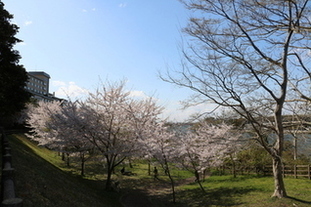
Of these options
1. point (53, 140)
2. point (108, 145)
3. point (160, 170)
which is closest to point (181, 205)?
point (108, 145)

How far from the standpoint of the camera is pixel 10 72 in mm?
14094

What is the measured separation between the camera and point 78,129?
47.3 ft

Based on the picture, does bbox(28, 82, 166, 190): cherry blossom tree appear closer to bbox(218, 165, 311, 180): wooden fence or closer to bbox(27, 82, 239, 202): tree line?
bbox(27, 82, 239, 202): tree line

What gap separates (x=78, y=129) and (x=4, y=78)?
5.50m

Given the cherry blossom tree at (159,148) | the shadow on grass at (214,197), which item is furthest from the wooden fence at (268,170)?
the cherry blossom tree at (159,148)

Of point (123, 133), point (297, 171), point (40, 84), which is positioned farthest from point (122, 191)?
point (40, 84)

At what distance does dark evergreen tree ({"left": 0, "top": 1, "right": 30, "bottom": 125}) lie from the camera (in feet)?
43.7

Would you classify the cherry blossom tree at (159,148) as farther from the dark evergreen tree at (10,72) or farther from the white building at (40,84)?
the white building at (40,84)

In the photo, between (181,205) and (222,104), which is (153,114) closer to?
(181,205)

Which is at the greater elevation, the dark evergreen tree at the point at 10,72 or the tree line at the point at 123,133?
the dark evergreen tree at the point at 10,72

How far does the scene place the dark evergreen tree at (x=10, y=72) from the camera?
13.3 meters

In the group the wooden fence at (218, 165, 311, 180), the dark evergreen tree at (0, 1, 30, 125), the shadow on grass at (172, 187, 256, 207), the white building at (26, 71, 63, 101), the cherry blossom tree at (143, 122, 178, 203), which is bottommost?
the shadow on grass at (172, 187, 256, 207)

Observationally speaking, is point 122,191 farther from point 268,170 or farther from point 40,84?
point 40,84

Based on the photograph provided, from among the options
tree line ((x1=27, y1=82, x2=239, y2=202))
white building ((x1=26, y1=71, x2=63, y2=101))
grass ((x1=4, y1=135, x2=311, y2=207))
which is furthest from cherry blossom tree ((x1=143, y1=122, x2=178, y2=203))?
white building ((x1=26, y1=71, x2=63, y2=101))
